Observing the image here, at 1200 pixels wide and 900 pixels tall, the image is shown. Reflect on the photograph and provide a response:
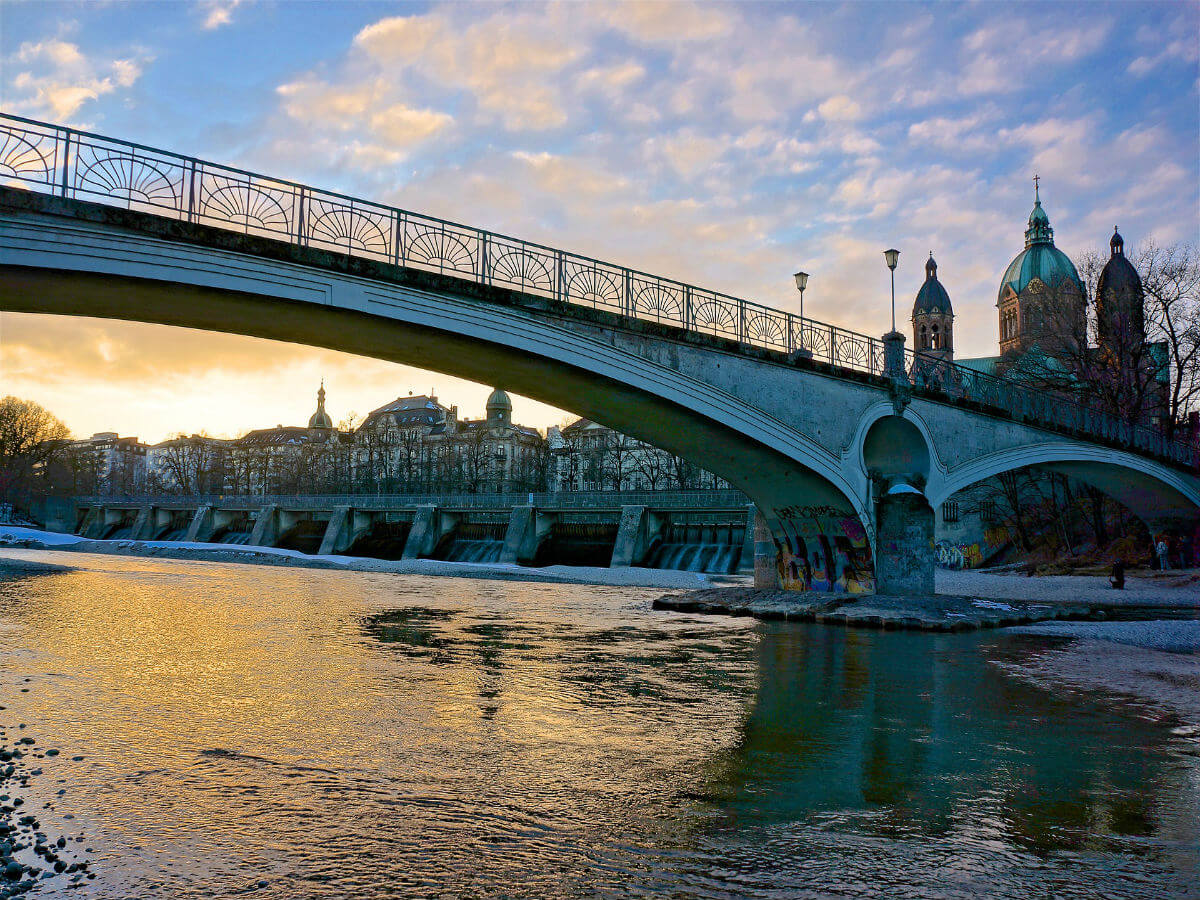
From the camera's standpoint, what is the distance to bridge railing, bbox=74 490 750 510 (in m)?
46.8

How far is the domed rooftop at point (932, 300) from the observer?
101 m

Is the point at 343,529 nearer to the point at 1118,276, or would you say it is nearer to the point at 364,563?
the point at 364,563

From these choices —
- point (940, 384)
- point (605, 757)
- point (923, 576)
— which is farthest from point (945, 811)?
point (940, 384)

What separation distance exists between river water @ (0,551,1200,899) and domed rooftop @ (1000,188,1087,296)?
88.3 m

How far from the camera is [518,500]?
5681 centimetres

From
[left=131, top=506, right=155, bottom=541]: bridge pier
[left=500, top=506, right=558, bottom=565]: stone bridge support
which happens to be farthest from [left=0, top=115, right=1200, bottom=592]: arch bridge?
[left=131, top=506, right=155, bottom=541]: bridge pier

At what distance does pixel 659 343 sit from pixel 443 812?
1491 centimetres

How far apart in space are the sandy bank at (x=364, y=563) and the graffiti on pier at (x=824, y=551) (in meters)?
9.82

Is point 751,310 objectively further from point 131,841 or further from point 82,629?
point 131,841

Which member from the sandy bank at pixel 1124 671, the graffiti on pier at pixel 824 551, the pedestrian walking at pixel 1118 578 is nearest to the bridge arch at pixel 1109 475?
the graffiti on pier at pixel 824 551

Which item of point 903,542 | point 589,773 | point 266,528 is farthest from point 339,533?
point 589,773

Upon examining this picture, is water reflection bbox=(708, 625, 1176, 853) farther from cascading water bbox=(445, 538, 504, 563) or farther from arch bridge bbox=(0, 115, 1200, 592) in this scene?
cascading water bbox=(445, 538, 504, 563)

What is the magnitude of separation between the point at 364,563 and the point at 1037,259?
262 feet

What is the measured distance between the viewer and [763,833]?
6.14m
